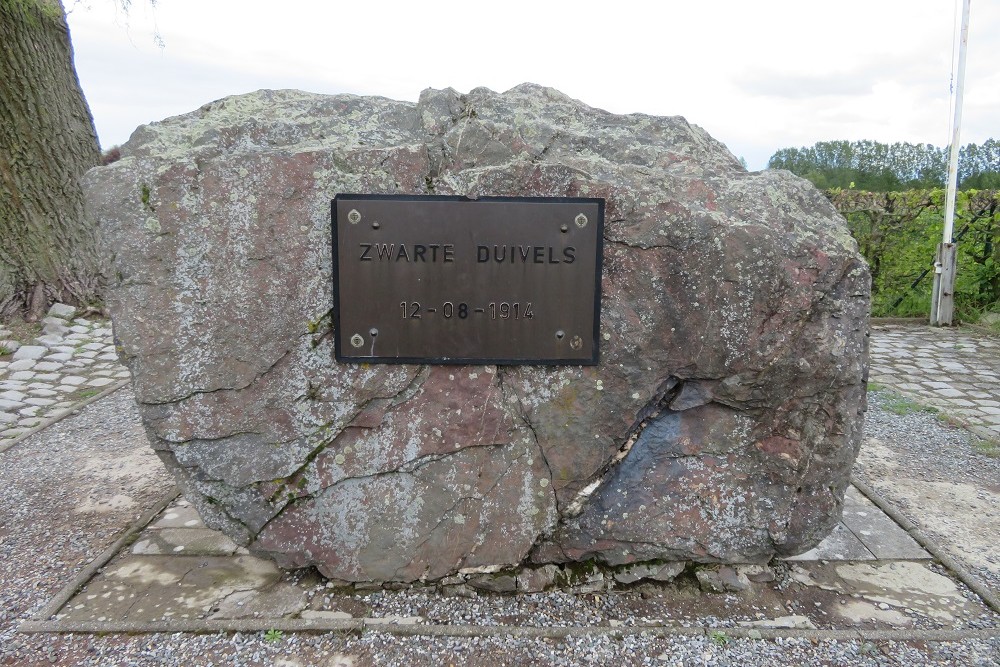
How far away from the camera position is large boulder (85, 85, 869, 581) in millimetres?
2322

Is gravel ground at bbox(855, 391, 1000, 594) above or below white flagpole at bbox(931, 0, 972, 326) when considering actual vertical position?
below

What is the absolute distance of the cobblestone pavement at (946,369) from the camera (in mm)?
5098

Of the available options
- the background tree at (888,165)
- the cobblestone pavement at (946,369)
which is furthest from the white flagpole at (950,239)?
the background tree at (888,165)

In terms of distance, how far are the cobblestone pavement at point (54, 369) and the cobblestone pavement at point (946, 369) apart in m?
6.96

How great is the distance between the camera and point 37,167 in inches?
251

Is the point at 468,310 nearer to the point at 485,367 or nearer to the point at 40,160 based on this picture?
the point at 485,367

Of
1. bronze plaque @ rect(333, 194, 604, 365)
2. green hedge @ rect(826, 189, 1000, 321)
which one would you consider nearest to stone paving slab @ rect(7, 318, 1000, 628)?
bronze plaque @ rect(333, 194, 604, 365)

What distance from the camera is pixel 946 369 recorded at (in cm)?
622

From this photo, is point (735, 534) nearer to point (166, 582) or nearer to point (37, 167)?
point (166, 582)

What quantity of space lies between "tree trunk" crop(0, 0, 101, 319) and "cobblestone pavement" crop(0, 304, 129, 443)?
0.37m

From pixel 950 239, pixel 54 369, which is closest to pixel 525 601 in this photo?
pixel 54 369

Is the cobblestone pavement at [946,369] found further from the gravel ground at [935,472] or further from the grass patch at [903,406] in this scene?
the gravel ground at [935,472]

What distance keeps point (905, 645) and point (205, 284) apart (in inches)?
116

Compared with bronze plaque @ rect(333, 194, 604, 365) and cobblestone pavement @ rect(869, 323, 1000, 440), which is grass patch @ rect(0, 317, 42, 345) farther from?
cobblestone pavement @ rect(869, 323, 1000, 440)
